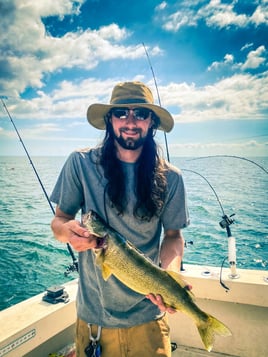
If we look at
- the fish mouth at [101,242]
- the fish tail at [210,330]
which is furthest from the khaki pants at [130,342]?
the fish mouth at [101,242]

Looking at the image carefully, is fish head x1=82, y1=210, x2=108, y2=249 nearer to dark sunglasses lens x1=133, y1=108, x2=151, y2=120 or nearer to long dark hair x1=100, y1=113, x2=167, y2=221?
long dark hair x1=100, y1=113, x2=167, y2=221

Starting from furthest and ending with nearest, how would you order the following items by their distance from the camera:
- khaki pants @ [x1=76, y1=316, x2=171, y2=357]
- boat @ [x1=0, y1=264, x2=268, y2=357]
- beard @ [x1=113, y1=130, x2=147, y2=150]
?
boat @ [x1=0, y1=264, x2=268, y2=357] < beard @ [x1=113, y1=130, x2=147, y2=150] < khaki pants @ [x1=76, y1=316, x2=171, y2=357]

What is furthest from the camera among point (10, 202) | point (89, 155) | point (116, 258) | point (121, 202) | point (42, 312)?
point (10, 202)

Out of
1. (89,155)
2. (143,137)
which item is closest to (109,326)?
(89,155)

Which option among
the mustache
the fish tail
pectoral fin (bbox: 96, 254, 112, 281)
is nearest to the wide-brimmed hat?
the mustache

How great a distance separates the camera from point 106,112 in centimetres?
282

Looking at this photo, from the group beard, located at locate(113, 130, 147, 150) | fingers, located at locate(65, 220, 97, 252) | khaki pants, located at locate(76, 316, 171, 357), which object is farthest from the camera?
beard, located at locate(113, 130, 147, 150)

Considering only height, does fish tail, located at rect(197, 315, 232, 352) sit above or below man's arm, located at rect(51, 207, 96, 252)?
below

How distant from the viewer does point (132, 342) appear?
2133 mm

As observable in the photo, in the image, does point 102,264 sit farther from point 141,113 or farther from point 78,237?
point 141,113

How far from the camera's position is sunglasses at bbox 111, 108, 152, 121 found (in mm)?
2580

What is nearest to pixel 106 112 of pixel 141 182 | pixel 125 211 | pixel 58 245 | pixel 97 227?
pixel 141 182

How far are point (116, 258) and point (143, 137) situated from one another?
1159 mm

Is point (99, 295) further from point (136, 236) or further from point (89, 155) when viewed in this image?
point (89, 155)
